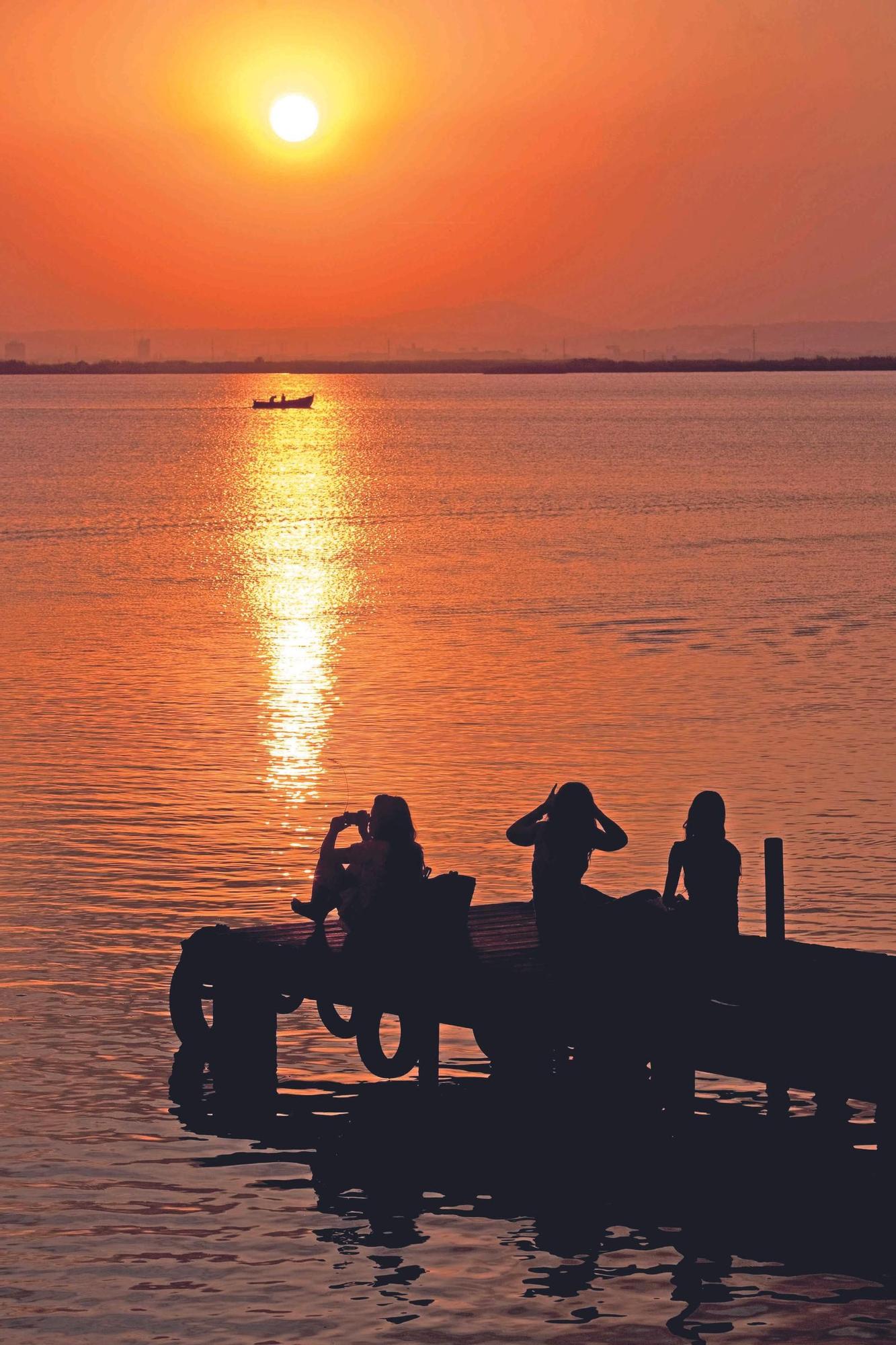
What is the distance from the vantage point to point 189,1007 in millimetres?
17781

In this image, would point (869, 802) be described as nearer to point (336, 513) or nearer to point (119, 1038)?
point (119, 1038)

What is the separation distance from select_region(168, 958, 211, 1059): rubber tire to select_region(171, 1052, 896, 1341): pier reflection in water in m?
0.24

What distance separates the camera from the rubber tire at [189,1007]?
58.2 ft

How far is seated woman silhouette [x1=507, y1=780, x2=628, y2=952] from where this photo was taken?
52.2 feet

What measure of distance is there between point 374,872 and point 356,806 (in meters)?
11.4

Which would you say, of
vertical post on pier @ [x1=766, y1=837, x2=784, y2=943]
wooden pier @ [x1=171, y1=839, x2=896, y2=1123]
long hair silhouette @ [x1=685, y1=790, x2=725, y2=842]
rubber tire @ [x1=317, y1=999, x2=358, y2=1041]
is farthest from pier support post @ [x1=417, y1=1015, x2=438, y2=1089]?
vertical post on pier @ [x1=766, y1=837, x2=784, y2=943]

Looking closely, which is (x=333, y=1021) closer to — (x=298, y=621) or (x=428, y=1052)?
(x=428, y=1052)

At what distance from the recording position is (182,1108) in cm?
1681

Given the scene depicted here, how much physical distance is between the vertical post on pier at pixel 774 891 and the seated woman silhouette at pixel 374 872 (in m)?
2.75

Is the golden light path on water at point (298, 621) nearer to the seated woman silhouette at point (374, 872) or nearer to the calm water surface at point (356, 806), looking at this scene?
the calm water surface at point (356, 806)

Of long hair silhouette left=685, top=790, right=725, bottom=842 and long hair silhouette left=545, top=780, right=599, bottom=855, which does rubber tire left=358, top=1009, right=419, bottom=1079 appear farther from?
long hair silhouette left=685, top=790, right=725, bottom=842

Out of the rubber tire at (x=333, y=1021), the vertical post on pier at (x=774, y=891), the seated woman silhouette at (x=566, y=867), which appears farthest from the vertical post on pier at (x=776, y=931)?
the rubber tire at (x=333, y=1021)

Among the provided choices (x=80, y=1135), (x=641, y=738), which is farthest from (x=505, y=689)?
(x=80, y=1135)

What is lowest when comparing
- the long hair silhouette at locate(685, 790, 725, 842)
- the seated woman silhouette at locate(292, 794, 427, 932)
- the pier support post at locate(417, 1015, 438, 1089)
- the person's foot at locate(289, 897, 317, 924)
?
the pier support post at locate(417, 1015, 438, 1089)
